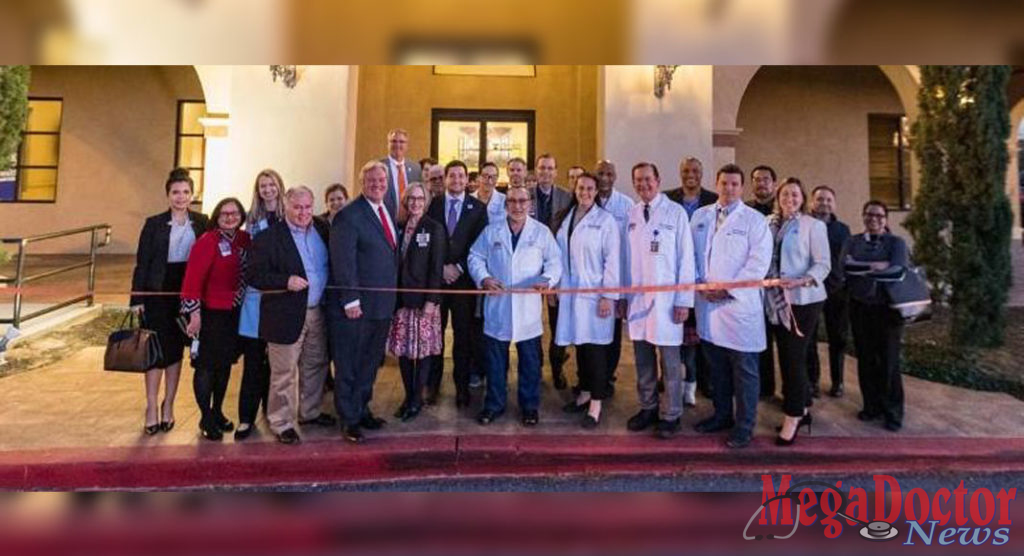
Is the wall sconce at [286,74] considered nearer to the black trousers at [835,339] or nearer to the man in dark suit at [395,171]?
the man in dark suit at [395,171]

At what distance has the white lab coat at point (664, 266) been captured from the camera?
4.16m

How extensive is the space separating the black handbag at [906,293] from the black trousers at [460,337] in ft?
10.7

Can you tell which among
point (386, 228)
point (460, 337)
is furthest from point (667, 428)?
point (386, 228)

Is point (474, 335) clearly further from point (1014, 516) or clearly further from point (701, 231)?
point (1014, 516)

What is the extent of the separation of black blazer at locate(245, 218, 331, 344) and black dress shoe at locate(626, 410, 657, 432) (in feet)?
8.56

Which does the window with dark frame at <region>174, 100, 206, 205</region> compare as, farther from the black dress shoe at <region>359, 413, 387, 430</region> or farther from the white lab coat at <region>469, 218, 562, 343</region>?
the white lab coat at <region>469, 218, 562, 343</region>

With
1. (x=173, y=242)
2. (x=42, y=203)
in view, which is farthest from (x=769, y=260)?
(x=42, y=203)

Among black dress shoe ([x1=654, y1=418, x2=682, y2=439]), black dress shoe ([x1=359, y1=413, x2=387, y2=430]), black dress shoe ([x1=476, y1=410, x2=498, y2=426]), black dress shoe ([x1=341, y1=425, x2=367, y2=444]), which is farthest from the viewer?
black dress shoe ([x1=476, y1=410, x2=498, y2=426])

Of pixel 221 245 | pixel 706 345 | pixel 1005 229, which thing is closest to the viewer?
pixel 221 245

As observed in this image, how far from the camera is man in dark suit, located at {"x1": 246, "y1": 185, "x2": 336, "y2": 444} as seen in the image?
3.84 m

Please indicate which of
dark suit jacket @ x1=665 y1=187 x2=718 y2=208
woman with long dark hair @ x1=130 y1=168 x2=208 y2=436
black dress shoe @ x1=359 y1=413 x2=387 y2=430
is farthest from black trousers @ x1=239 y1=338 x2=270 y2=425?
dark suit jacket @ x1=665 y1=187 x2=718 y2=208

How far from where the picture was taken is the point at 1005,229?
6.39m

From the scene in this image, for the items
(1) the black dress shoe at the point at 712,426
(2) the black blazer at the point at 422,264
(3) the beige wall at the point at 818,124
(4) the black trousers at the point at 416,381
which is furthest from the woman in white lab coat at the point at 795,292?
(3) the beige wall at the point at 818,124

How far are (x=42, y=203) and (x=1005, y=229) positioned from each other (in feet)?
53.4
